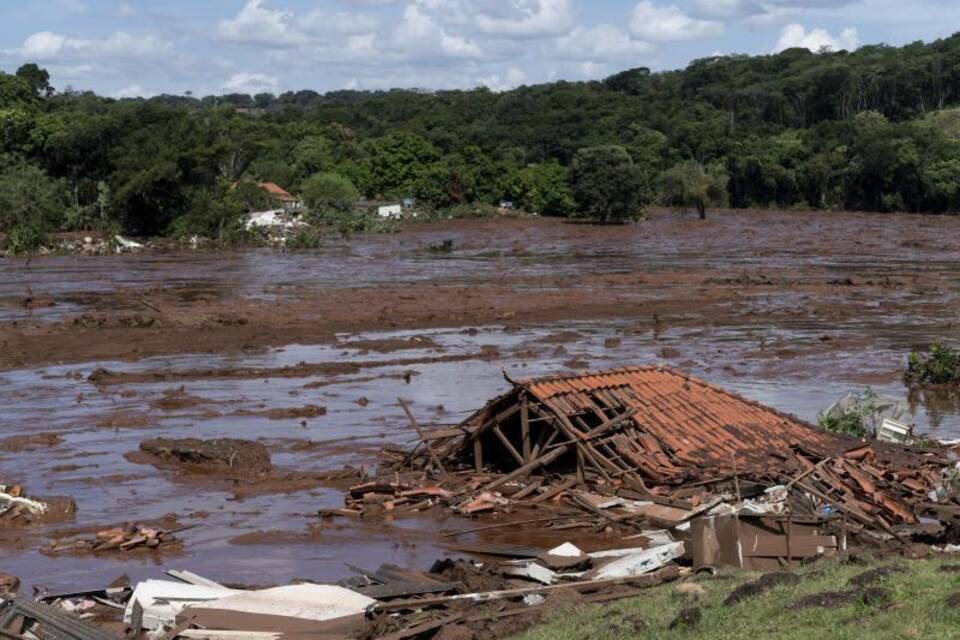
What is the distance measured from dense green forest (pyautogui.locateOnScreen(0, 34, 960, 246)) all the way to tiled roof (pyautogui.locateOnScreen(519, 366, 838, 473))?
146 ft

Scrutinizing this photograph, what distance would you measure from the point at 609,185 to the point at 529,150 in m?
45.5

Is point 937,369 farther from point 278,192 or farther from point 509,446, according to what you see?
point 278,192

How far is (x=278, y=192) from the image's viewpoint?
8175 cm

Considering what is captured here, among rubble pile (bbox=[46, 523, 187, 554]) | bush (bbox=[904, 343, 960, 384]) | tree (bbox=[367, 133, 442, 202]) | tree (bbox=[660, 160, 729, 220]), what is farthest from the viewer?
tree (bbox=[660, 160, 729, 220])

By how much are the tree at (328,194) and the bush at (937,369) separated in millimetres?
55511

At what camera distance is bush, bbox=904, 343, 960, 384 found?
77.8 feet

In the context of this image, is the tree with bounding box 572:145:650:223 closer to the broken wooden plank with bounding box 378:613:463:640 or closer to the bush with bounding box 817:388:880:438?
the bush with bounding box 817:388:880:438

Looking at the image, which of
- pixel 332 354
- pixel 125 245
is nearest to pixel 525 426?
pixel 332 354

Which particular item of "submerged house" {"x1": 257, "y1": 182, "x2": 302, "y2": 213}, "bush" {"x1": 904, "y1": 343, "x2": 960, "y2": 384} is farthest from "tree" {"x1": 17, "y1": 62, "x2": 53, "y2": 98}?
"bush" {"x1": 904, "y1": 343, "x2": 960, "y2": 384}

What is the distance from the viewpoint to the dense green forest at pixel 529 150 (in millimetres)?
63938

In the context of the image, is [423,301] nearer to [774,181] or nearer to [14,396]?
→ [14,396]

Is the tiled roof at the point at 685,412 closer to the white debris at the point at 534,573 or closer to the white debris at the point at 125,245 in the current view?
the white debris at the point at 534,573

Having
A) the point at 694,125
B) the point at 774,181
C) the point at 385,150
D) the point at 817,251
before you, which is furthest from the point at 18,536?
the point at 694,125

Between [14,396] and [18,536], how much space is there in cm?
951
